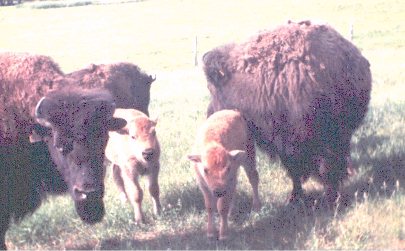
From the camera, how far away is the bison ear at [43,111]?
5.55 metres

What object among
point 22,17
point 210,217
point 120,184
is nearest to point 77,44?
point 22,17

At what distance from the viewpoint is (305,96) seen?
Result: 254 inches

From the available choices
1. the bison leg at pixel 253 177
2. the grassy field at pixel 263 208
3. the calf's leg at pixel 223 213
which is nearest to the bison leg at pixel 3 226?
the grassy field at pixel 263 208

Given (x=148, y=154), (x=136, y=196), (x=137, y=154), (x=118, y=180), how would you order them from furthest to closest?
(x=118, y=180)
(x=136, y=196)
(x=137, y=154)
(x=148, y=154)

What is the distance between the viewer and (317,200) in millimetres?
6668

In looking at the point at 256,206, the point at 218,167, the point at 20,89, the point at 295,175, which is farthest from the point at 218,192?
the point at 20,89

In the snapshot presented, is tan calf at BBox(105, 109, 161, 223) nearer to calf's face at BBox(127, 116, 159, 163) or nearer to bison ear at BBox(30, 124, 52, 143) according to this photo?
calf's face at BBox(127, 116, 159, 163)

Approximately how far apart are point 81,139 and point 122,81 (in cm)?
315

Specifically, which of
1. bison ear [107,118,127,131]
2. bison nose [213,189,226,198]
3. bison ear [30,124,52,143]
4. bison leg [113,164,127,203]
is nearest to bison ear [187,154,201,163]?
bison nose [213,189,226,198]

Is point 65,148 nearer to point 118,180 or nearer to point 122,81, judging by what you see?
point 118,180

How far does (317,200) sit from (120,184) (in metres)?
2.67

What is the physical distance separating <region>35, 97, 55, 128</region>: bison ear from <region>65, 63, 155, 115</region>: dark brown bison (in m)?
2.09

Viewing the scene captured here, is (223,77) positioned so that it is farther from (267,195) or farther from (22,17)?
(22,17)

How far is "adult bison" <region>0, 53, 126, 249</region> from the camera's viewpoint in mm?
5512
